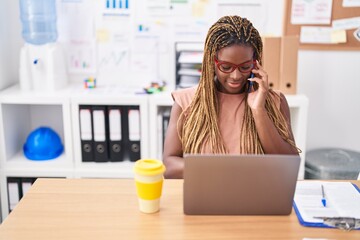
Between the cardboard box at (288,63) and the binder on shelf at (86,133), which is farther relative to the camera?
the binder on shelf at (86,133)

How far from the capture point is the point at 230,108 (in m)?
1.82

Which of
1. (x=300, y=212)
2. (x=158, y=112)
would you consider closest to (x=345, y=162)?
(x=158, y=112)

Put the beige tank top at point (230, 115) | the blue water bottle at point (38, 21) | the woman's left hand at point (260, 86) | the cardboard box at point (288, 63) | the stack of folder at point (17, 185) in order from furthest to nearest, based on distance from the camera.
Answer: the blue water bottle at point (38, 21) < the stack of folder at point (17, 185) < the cardboard box at point (288, 63) < the beige tank top at point (230, 115) < the woman's left hand at point (260, 86)

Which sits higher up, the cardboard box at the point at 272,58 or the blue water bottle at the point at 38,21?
the blue water bottle at the point at 38,21

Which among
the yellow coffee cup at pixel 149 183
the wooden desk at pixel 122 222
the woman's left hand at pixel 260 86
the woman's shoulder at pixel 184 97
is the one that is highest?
the woman's left hand at pixel 260 86

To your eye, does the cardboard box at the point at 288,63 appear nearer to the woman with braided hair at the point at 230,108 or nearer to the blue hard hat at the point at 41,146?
the woman with braided hair at the point at 230,108

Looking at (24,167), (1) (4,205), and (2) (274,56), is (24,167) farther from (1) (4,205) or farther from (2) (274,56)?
(2) (274,56)

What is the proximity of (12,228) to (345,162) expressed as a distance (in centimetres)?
219

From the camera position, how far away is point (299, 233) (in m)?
1.28

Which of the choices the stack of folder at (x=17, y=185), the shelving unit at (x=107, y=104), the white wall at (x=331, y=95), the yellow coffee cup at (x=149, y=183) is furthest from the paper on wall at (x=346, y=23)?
the stack of folder at (x=17, y=185)

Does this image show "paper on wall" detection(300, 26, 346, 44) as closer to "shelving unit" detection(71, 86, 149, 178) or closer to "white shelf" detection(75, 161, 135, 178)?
"shelving unit" detection(71, 86, 149, 178)

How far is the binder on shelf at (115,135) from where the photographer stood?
9.05 ft

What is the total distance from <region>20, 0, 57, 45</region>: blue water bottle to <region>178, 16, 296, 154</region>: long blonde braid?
1.56m

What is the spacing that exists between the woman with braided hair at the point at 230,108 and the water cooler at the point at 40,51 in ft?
4.16
